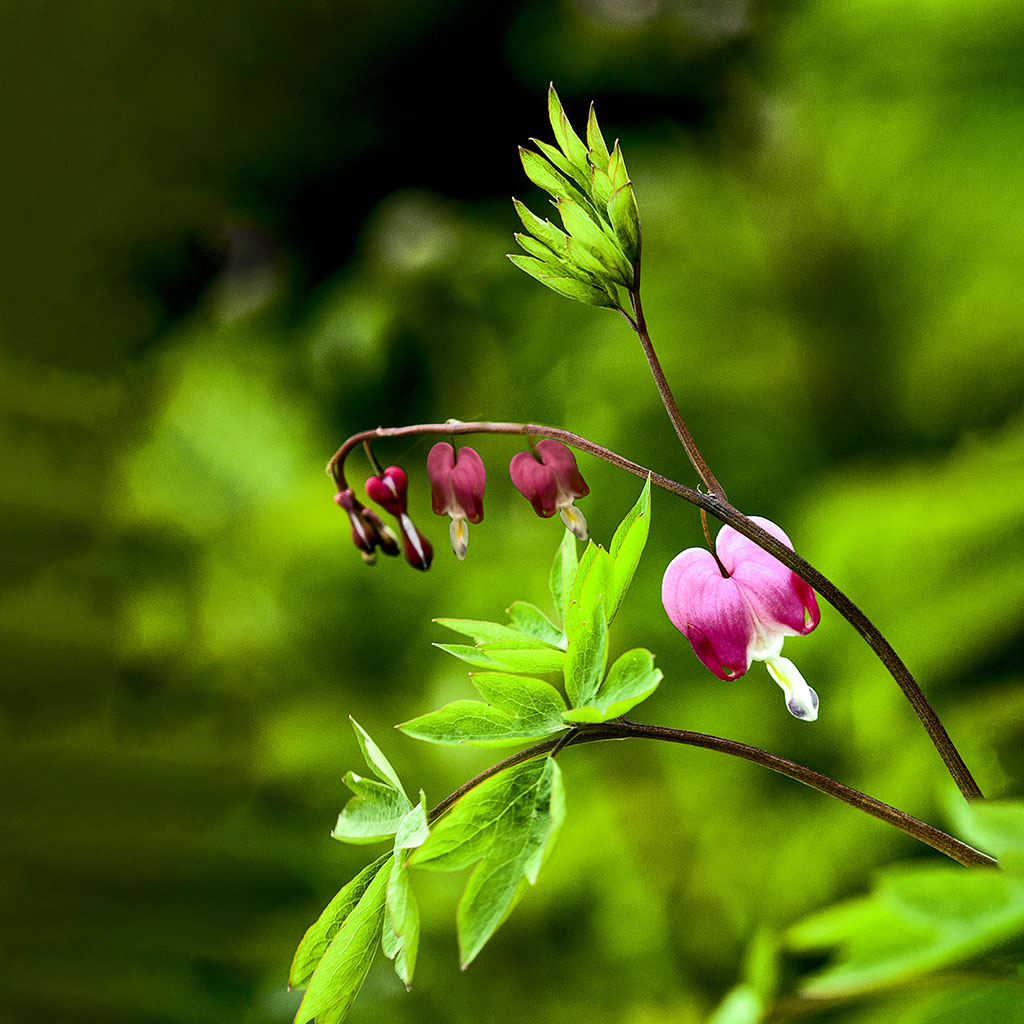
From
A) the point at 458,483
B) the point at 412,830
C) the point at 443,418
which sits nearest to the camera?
the point at 412,830

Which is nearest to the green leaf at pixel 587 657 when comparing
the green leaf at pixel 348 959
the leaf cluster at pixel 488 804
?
the leaf cluster at pixel 488 804

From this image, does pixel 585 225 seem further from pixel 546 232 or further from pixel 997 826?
pixel 997 826

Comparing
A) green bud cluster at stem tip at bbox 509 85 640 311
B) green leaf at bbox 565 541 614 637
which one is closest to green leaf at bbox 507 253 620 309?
green bud cluster at stem tip at bbox 509 85 640 311

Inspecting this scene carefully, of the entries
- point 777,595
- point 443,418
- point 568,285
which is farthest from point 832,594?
point 443,418

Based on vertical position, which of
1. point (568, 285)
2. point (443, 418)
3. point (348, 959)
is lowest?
point (443, 418)

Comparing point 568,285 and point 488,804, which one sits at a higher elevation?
point 568,285

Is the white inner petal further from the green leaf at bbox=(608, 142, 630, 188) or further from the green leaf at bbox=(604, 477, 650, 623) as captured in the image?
the green leaf at bbox=(608, 142, 630, 188)

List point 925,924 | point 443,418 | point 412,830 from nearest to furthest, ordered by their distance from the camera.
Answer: point 925,924
point 412,830
point 443,418

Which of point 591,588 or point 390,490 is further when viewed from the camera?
point 390,490
